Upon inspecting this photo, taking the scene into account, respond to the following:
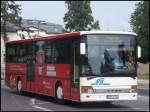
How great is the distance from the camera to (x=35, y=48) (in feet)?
83.9

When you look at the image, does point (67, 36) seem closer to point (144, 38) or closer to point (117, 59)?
point (117, 59)

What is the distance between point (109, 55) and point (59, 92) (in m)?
2.86

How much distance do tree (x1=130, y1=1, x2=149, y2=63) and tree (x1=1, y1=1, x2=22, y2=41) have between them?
12.9 metres

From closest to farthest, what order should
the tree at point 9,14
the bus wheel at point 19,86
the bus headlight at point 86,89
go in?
the bus headlight at point 86,89 → the bus wheel at point 19,86 → the tree at point 9,14

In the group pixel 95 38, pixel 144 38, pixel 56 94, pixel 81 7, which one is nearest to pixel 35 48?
pixel 56 94

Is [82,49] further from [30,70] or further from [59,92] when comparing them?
[30,70]

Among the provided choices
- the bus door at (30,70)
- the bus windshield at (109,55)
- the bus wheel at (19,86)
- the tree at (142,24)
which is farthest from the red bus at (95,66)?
the tree at (142,24)

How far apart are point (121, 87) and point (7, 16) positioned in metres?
28.9

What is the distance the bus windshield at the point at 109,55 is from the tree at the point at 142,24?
38309mm

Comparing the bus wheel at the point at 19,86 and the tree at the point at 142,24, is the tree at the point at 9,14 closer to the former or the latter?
the tree at the point at 142,24

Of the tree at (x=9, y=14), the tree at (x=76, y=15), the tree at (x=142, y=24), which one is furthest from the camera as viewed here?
the tree at (x=76, y=15)

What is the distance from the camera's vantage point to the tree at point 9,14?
155 ft

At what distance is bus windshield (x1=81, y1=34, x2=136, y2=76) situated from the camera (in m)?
20.4

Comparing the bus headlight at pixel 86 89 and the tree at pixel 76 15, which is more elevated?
the tree at pixel 76 15
